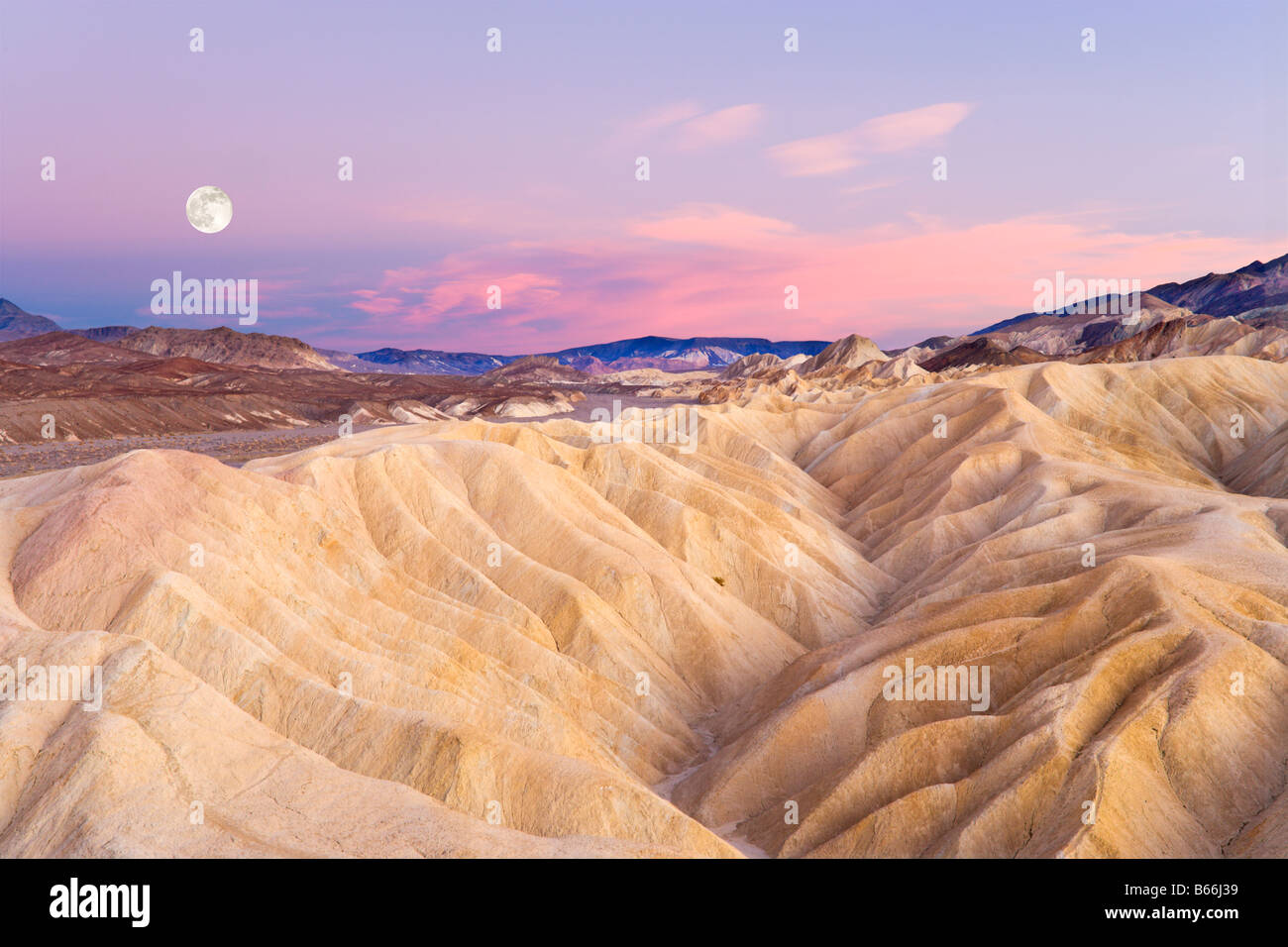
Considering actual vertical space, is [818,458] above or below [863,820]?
above

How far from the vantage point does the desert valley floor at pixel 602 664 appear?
19.7m

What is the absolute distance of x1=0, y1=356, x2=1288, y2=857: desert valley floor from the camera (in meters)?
19.7

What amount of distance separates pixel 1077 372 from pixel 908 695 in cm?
6399

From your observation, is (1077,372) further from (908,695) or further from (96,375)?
(96,375)

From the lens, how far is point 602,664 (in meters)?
36.2

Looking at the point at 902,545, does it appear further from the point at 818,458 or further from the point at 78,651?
the point at 78,651

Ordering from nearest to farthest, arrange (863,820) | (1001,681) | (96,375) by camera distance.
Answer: (863,820) < (1001,681) < (96,375)

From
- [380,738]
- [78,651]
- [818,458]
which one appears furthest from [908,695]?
[818,458]

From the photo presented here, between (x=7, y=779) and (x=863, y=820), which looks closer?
(x=7, y=779)

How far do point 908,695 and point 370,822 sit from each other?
64.1 ft

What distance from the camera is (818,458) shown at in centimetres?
8156

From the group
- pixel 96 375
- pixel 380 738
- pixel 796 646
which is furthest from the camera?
pixel 96 375

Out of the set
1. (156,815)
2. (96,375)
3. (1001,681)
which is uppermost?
(96,375)

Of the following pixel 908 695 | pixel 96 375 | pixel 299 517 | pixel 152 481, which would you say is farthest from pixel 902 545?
pixel 96 375
